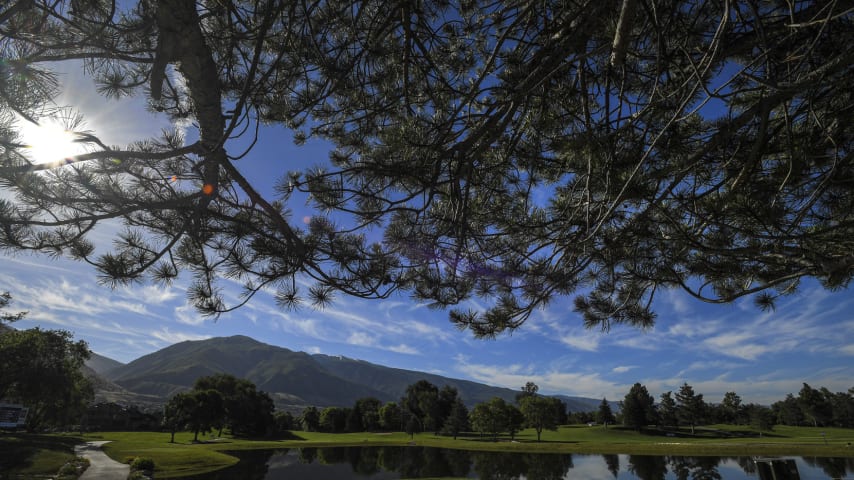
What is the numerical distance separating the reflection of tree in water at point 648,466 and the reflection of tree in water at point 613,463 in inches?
39.7

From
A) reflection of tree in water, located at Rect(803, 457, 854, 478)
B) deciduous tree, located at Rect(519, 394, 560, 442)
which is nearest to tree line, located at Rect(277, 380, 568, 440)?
deciduous tree, located at Rect(519, 394, 560, 442)

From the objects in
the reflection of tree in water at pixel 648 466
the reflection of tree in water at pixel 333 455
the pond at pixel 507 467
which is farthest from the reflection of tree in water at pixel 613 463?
the reflection of tree in water at pixel 333 455

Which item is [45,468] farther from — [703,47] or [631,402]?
[631,402]

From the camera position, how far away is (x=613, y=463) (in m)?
31.8

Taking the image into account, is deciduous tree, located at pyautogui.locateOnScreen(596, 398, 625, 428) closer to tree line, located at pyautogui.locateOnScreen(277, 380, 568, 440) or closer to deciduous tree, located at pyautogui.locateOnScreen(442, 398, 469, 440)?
tree line, located at pyautogui.locateOnScreen(277, 380, 568, 440)

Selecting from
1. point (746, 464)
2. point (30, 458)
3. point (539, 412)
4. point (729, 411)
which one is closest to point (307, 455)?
point (30, 458)

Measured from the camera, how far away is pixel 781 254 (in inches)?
177

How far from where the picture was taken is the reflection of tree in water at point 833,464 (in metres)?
23.9

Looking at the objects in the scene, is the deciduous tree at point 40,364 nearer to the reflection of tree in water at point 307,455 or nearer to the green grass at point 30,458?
the green grass at point 30,458

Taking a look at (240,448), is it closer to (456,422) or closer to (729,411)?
(456,422)

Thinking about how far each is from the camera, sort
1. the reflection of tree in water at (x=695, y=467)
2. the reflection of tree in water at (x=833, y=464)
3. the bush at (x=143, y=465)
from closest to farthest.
A: 1. the bush at (x=143, y=465)
2. the reflection of tree in water at (x=833, y=464)
3. the reflection of tree in water at (x=695, y=467)

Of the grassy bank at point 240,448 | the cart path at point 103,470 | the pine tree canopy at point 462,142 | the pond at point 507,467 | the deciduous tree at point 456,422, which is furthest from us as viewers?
the deciduous tree at point 456,422

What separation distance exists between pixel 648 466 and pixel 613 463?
319 centimetres

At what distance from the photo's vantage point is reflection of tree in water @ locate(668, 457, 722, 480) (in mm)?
24844
